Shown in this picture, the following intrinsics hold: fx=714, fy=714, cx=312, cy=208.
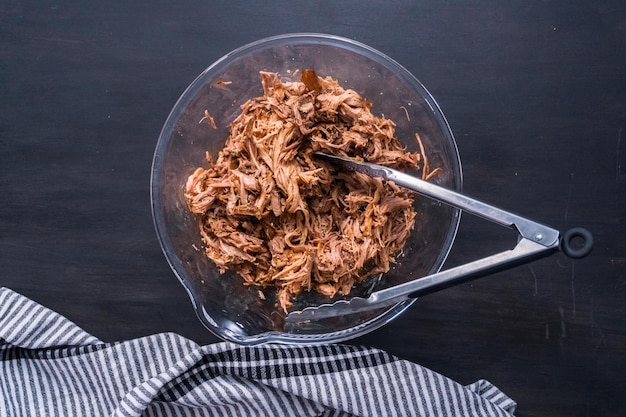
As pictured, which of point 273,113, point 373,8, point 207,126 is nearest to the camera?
point 273,113

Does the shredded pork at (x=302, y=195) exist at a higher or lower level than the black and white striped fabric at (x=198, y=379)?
higher

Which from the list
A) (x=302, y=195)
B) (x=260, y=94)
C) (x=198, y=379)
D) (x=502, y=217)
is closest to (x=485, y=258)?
(x=502, y=217)

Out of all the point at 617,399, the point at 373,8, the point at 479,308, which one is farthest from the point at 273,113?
the point at 617,399

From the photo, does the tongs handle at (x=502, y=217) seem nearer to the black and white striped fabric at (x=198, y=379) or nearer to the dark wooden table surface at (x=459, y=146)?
the dark wooden table surface at (x=459, y=146)

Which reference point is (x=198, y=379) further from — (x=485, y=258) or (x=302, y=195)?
(x=485, y=258)

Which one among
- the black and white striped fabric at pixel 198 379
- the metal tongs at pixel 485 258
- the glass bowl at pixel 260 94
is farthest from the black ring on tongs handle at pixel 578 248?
the black and white striped fabric at pixel 198 379

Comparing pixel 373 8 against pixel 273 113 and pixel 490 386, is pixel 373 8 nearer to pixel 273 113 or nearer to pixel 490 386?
pixel 273 113
